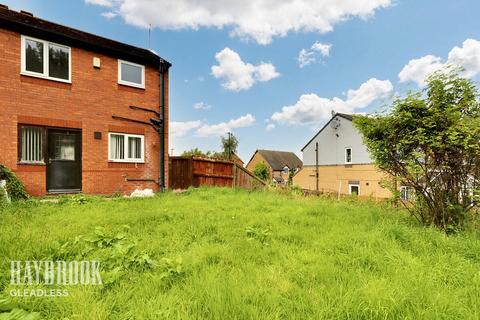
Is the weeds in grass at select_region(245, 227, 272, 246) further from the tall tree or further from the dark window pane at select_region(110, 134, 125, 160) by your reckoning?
the dark window pane at select_region(110, 134, 125, 160)

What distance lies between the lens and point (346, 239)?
3732mm

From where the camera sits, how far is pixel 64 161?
8.67 meters

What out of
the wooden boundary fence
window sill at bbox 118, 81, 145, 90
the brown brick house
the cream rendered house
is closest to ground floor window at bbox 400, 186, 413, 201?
the wooden boundary fence

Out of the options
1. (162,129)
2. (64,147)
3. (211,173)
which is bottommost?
(211,173)

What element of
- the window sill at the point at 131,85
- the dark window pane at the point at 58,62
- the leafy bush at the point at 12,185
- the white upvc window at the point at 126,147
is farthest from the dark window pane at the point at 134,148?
the leafy bush at the point at 12,185

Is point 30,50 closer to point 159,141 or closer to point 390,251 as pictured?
point 159,141

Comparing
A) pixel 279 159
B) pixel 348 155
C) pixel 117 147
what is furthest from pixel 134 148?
pixel 279 159

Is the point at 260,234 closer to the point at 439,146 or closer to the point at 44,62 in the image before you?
the point at 439,146

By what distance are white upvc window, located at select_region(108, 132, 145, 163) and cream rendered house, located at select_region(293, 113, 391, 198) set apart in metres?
18.8

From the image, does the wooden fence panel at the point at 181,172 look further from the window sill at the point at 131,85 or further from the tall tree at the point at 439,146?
the tall tree at the point at 439,146

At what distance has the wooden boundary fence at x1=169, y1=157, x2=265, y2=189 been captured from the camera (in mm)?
11750

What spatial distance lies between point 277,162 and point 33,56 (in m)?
42.0

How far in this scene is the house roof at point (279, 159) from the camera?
46.8 metres

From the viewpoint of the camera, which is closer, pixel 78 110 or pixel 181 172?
pixel 78 110
